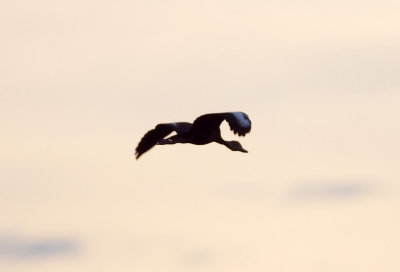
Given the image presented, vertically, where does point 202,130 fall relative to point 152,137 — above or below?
below

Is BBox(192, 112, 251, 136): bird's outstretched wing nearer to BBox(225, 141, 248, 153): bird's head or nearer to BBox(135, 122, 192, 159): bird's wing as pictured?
BBox(225, 141, 248, 153): bird's head

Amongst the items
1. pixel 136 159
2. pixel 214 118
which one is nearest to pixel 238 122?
pixel 214 118

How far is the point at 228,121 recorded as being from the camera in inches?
2192

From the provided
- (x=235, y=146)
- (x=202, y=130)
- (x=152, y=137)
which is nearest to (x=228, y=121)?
(x=202, y=130)

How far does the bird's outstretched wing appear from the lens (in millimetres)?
54250

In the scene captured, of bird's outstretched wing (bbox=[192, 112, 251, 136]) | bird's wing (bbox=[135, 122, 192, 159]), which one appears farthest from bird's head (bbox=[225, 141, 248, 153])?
bird's wing (bbox=[135, 122, 192, 159])

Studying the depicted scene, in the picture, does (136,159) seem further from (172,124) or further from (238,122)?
(238,122)

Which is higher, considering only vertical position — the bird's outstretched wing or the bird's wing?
the bird's wing

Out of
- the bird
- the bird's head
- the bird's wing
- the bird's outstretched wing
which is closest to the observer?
the bird's outstretched wing

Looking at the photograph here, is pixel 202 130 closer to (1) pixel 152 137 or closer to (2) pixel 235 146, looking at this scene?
(2) pixel 235 146

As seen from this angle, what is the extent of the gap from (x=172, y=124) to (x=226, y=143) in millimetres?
1971

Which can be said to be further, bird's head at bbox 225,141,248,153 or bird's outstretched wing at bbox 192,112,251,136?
bird's head at bbox 225,141,248,153

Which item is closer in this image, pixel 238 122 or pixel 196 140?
pixel 238 122

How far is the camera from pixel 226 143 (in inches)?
2328
